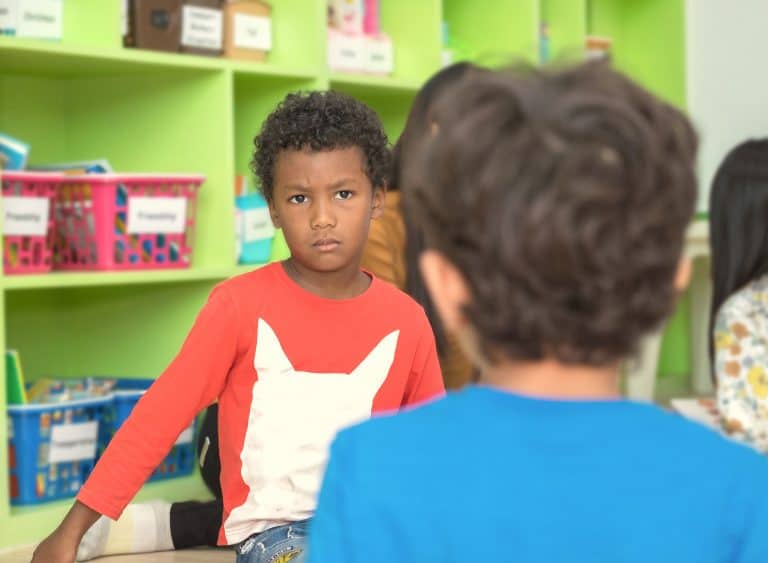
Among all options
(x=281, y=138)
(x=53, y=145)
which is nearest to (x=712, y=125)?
(x=53, y=145)

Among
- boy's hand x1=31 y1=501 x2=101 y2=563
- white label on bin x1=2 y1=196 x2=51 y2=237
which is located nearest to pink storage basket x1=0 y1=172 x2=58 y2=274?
white label on bin x1=2 y1=196 x2=51 y2=237

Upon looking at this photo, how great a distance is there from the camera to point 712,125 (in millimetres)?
4086

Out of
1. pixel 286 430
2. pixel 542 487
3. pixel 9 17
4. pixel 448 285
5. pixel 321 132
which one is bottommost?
pixel 286 430

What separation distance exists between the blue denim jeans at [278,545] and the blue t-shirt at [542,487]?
0.79 meters

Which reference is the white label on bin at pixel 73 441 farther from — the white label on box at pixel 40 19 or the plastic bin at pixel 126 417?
the white label on box at pixel 40 19

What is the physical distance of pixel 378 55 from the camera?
3180 millimetres

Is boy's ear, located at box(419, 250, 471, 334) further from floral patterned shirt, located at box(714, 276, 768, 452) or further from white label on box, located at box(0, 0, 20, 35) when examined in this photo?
white label on box, located at box(0, 0, 20, 35)

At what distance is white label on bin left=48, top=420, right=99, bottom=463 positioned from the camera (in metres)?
2.40

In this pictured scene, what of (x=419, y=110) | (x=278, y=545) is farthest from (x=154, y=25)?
(x=278, y=545)

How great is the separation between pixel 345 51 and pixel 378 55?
138 mm

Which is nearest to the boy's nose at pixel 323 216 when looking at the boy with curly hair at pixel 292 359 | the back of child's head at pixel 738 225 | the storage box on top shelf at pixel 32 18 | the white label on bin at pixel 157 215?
the boy with curly hair at pixel 292 359

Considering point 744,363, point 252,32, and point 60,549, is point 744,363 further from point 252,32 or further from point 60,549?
point 252,32

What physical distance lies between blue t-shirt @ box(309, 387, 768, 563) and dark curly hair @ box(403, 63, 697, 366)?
5cm

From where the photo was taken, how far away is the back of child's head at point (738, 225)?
189 cm
